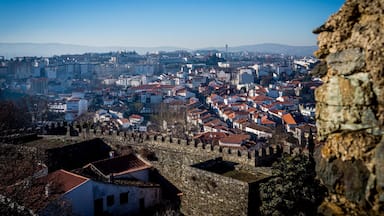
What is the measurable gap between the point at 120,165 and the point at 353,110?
12.0 m

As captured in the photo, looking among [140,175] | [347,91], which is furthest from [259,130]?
[347,91]

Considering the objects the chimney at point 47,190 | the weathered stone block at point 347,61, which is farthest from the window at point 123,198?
the weathered stone block at point 347,61

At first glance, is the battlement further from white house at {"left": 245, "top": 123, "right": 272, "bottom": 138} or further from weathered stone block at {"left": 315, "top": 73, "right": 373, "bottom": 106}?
white house at {"left": 245, "top": 123, "right": 272, "bottom": 138}

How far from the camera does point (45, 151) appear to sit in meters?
16.0

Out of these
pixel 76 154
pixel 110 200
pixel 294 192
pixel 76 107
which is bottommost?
pixel 76 107

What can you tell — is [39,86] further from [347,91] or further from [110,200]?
[347,91]

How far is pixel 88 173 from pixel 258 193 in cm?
597

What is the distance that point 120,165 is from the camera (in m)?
15.2

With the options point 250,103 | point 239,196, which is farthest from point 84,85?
point 239,196

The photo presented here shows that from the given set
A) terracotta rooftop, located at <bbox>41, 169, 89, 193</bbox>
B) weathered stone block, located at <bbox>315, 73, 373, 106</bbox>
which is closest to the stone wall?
terracotta rooftop, located at <bbox>41, 169, 89, 193</bbox>

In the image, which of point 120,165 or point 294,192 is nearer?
point 294,192

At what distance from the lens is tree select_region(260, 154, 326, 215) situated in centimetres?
1043

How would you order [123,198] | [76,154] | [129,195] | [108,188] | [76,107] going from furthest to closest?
[76,107]
[76,154]
[129,195]
[123,198]
[108,188]

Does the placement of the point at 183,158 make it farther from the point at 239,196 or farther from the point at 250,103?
the point at 250,103
